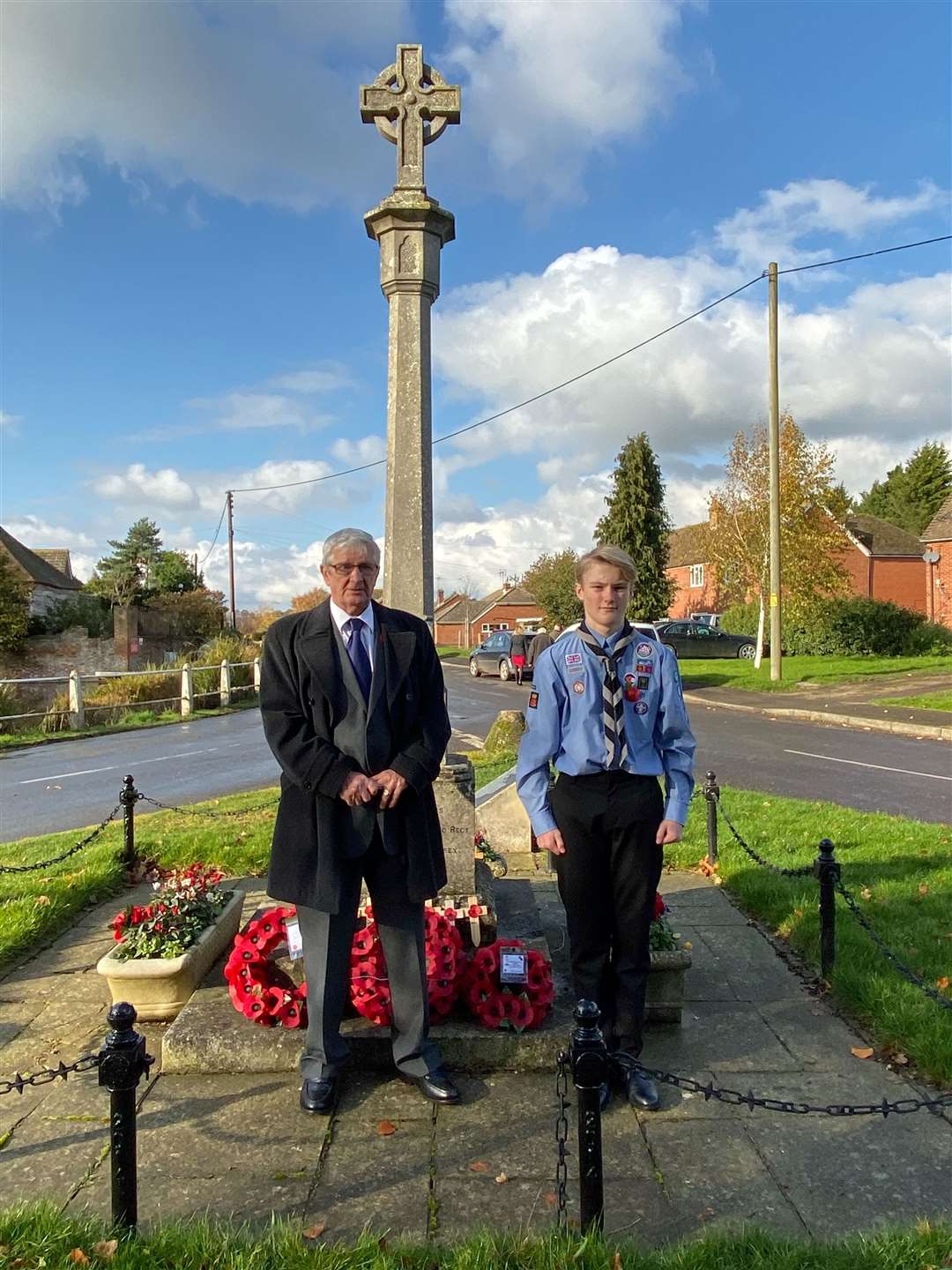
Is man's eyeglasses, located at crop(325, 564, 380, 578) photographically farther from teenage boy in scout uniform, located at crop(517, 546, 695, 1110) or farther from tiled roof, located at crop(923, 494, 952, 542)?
tiled roof, located at crop(923, 494, 952, 542)

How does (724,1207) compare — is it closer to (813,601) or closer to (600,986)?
(600,986)

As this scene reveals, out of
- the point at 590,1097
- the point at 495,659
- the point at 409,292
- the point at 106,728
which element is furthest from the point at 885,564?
the point at 590,1097

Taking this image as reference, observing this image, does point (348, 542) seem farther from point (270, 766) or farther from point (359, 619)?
point (270, 766)

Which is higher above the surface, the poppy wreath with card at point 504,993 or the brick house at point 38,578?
the brick house at point 38,578

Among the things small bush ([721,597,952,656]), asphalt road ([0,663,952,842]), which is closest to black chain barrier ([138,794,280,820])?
asphalt road ([0,663,952,842])

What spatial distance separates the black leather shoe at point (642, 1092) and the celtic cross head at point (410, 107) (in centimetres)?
473

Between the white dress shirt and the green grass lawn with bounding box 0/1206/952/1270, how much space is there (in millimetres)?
1822

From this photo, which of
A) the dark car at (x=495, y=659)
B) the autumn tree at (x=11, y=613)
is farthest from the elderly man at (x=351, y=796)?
the autumn tree at (x=11, y=613)

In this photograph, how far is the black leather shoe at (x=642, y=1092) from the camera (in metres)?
3.27

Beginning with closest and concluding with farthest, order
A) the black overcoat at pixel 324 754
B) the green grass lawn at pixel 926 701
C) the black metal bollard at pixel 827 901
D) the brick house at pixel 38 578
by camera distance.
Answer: the black overcoat at pixel 324 754, the black metal bollard at pixel 827 901, the green grass lawn at pixel 926 701, the brick house at pixel 38 578

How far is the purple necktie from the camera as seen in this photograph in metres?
3.33

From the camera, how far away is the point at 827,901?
4.46 meters

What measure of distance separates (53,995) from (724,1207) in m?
3.39

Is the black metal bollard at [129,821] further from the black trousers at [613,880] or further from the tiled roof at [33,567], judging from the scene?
the tiled roof at [33,567]
